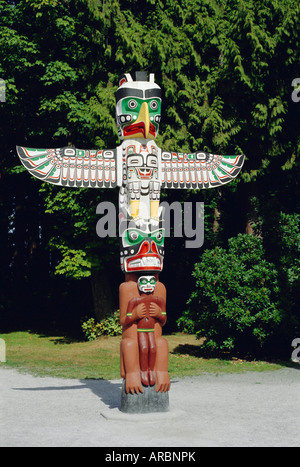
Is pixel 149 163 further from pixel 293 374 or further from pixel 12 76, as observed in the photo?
pixel 12 76

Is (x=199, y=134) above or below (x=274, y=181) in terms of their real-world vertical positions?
above

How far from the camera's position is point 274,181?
19094 mm

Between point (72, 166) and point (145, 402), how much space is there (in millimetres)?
4099

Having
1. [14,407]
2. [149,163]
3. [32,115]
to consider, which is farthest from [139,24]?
[14,407]

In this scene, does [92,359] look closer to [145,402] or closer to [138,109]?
[145,402]

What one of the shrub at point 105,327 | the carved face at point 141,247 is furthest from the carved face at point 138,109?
the shrub at point 105,327

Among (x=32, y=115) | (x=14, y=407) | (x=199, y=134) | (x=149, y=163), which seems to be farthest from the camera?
(x=32, y=115)

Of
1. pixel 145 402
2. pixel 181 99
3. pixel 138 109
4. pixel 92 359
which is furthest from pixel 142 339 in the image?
pixel 181 99

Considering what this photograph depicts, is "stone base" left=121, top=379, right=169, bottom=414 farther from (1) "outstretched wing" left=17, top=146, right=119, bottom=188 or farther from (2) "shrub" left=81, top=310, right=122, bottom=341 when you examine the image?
(2) "shrub" left=81, top=310, right=122, bottom=341

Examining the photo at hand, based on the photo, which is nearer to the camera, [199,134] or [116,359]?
[116,359]

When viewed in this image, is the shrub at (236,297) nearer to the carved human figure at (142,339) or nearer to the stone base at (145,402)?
the carved human figure at (142,339)

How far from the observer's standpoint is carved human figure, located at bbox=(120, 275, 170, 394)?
367 inches

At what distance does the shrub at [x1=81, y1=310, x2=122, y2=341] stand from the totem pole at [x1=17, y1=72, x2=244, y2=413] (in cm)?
1078

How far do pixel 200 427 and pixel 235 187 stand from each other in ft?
40.7
